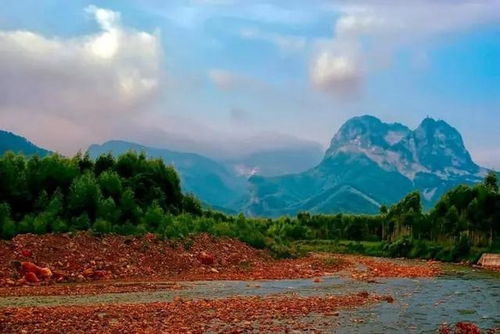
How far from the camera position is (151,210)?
47.8 meters

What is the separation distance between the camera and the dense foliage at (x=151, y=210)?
42.3m

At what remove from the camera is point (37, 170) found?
156ft

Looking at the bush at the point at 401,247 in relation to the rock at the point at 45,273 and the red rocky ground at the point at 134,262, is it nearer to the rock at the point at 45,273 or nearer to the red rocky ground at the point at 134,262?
the red rocky ground at the point at 134,262

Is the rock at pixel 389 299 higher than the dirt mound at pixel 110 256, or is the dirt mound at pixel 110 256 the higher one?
the dirt mound at pixel 110 256

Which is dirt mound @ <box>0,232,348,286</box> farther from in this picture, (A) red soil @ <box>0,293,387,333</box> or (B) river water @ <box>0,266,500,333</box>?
(A) red soil @ <box>0,293,387,333</box>

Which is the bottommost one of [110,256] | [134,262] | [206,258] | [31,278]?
[31,278]

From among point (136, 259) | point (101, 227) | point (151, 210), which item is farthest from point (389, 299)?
point (151, 210)

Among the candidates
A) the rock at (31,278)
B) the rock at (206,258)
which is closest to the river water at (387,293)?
the rock at (31,278)

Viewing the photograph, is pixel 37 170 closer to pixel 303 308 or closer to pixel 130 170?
pixel 130 170

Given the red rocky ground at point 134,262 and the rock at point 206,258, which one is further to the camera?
the rock at point 206,258

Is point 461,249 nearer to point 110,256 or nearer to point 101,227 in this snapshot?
point 101,227

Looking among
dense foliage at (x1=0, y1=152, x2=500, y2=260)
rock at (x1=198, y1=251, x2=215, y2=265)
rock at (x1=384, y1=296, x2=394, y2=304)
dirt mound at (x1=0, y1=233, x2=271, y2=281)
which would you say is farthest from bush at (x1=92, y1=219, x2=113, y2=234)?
rock at (x1=384, y1=296, x2=394, y2=304)

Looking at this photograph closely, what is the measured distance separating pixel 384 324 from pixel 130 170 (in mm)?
41492

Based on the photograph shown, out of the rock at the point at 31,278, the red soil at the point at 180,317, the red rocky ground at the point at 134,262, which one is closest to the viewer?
the red soil at the point at 180,317
